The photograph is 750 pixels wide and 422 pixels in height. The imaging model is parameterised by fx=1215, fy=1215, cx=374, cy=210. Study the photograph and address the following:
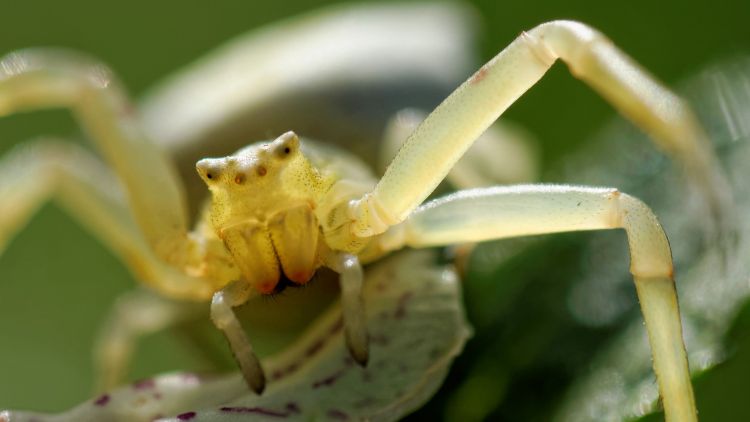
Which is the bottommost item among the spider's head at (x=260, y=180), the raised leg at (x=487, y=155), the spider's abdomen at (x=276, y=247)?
the raised leg at (x=487, y=155)

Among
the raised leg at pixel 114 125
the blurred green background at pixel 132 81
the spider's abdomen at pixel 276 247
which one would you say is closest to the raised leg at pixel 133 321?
the blurred green background at pixel 132 81

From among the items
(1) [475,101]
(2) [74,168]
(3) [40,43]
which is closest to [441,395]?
(1) [475,101]

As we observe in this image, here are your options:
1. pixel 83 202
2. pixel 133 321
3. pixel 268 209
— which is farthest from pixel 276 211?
pixel 133 321

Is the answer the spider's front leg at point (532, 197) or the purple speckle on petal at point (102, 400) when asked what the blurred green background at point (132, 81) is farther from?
the purple speckle on petal at point (102, 400)

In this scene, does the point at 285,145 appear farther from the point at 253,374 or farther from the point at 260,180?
the point at 253,374

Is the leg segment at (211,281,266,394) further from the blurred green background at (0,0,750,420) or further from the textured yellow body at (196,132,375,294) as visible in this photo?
the blurred green background at (0,0,750,420)

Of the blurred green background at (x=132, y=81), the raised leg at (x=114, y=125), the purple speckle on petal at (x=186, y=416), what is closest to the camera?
the purple speckle on petal at (x=186, y=416)

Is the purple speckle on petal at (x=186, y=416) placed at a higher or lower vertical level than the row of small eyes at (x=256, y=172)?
lower
